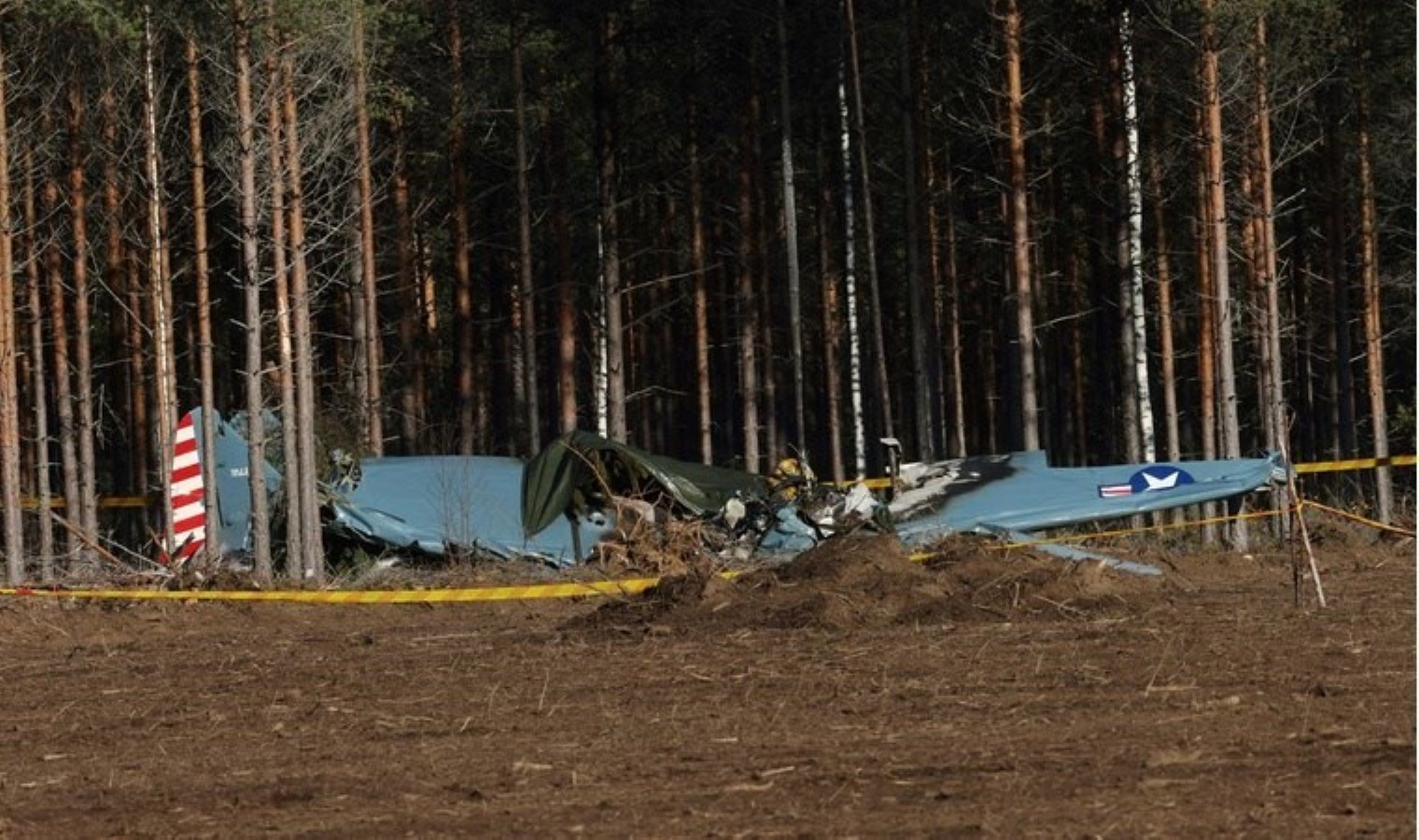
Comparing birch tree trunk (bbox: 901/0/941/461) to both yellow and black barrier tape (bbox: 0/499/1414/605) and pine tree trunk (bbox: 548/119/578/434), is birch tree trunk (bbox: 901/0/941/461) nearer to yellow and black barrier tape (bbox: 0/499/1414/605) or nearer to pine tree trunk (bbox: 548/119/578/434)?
pine tree trunk (bbox: 548/119/578/434)

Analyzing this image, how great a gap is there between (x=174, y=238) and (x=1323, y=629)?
81.0 ft

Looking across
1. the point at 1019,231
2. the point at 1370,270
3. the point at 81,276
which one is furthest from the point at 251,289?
the point at 1370,270

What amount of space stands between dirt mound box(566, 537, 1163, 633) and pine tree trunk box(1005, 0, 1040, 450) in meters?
9.18

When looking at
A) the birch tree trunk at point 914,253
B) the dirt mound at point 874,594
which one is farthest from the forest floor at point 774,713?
the birch tree trunk at point 914,253

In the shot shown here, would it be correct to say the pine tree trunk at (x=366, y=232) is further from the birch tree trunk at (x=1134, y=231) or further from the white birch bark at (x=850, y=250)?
the birch tree trunk at (x=1134, y=231)

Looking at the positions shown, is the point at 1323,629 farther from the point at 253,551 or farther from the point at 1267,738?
the point at 253,551

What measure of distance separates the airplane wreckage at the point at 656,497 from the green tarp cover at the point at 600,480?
0.02 meters

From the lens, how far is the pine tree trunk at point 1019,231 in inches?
1045

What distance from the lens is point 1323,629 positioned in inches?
563

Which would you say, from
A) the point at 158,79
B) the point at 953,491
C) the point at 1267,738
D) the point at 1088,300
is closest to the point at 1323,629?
the point at 1267,738

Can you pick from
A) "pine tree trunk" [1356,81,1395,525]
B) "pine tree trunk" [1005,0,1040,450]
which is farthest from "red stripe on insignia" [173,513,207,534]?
"pine tree trunk" [1356,81,1395,525]

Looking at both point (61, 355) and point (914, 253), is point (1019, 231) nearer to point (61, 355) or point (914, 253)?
point (914, 253)

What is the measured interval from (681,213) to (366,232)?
1504cm

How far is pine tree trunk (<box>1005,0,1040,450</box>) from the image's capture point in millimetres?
26531
